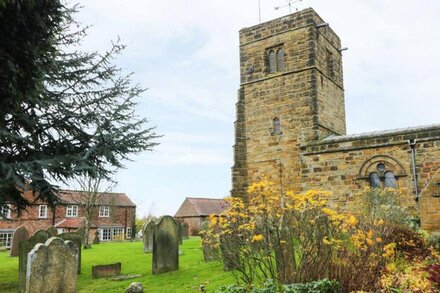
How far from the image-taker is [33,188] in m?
10.2

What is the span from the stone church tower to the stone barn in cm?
2685

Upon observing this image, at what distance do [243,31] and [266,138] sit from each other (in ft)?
20.1

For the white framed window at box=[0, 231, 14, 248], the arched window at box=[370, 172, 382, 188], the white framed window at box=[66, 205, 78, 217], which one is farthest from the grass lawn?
the white framed window at box=[66, 205, 78, 217]

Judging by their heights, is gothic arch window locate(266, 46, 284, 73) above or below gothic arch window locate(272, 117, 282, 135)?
above

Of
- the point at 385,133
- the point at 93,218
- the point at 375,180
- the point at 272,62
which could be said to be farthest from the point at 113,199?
the point at 385,133

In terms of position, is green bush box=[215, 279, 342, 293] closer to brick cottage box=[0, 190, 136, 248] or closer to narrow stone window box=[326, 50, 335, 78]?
narrow stone window box=[326, 50, 335, 78]

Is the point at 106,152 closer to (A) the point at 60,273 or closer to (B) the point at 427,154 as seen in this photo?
(A) the point at 60,273

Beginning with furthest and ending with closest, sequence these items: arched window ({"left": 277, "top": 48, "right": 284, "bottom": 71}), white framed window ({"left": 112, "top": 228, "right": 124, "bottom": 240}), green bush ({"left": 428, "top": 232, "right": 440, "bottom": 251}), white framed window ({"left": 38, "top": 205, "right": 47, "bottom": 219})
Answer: white framed window ({"left": 112, "top": 228, "right": 124, "bottom": 240}) → white framed window ({"left": 38, "top": 205, "right": 47, "bottom": 219}) → arched window ({"left": 277, "top": 48, "right": 284, "bottom": 71}) → green bush ({"left": 428, "top": 232, "right": 440, "bottom": 251})

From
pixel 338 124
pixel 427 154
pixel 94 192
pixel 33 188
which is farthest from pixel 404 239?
pixel 94 192

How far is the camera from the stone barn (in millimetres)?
46463

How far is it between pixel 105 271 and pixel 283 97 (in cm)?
1184

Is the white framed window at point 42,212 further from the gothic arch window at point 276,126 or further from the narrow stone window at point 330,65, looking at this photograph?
the narrow stone window at point 330,65

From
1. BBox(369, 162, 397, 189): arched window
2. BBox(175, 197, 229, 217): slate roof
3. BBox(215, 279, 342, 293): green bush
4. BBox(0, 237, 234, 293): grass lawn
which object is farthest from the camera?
BBox(175, 197, 229, 217): slate roof

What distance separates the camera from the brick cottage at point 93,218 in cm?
3806
